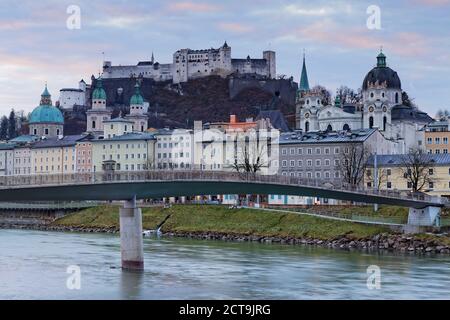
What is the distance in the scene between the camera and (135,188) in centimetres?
4919

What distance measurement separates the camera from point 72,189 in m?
46.5

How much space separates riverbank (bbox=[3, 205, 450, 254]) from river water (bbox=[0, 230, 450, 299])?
371 cm

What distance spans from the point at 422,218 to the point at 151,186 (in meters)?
23.7

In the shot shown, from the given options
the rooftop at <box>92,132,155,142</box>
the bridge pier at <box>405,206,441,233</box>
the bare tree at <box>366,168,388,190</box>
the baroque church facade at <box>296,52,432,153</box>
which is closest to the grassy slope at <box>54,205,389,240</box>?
the bridge pier at <box>405,206,441,233</box>

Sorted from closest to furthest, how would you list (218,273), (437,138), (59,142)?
(218,273) < (437,138) < (59,142)

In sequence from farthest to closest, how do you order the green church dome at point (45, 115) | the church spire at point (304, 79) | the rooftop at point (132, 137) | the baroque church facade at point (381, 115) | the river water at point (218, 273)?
1. the green church dome at point (45, 115)
2. the church spire at point (304, 79)
3. the rooftop at point (132, 137)
4. the baroque church facade at point (381, 115)
5. the river water at point (218, 273)

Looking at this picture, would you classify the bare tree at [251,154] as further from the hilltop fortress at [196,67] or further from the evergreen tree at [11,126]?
the evergreen tree at [11,126]

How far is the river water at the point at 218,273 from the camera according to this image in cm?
3988

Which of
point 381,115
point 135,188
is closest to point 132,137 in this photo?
point 381,115

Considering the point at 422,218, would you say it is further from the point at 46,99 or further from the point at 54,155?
the point at 46,99

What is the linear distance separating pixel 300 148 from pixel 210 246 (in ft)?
126

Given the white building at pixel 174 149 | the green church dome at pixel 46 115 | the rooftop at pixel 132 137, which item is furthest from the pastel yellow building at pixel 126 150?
the green church dome at pixel 46 115

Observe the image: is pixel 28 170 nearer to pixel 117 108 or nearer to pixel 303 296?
pixel 117 108

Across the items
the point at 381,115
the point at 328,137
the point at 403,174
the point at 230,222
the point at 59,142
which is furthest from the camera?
the point at 59,142
